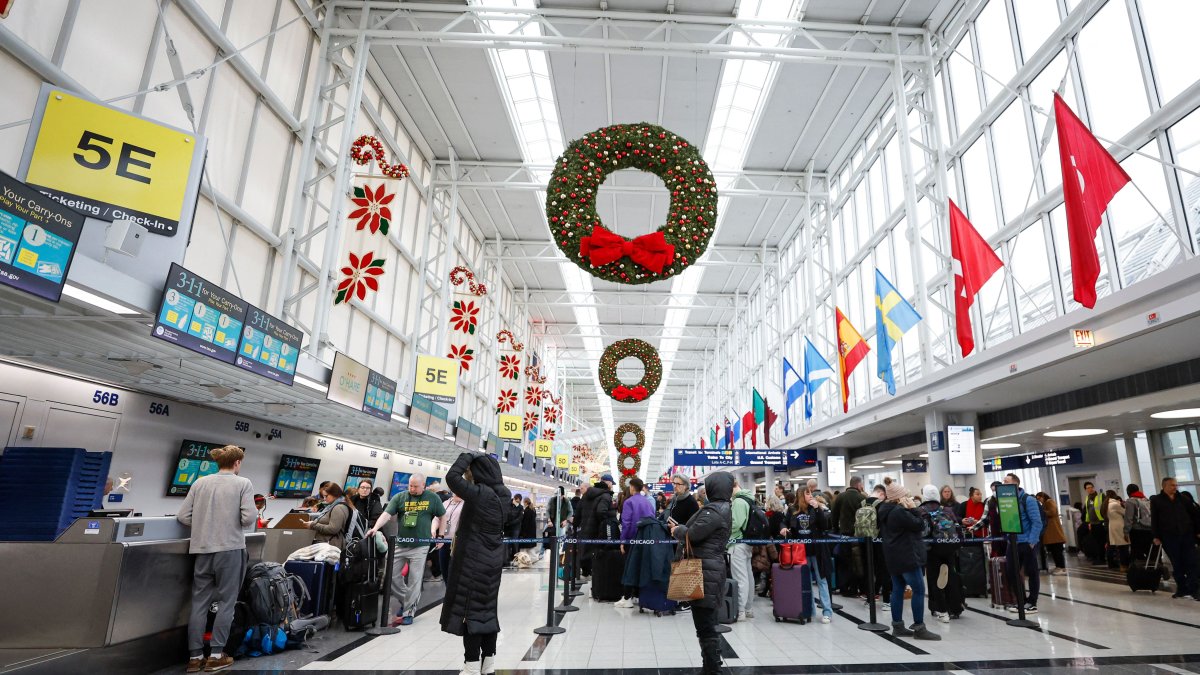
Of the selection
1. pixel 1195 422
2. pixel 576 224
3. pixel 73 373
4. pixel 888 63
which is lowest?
pixel 73 373

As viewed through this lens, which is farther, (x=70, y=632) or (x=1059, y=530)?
(x=1059, y=530)

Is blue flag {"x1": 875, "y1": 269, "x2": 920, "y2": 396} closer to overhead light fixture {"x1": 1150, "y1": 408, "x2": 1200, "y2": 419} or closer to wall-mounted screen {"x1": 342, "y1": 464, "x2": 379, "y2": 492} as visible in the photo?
overhead light fixture {"x1": 1150, "y1": 408, "x2": 1200, "y2": 419}

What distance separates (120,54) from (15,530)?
5645 millimetres

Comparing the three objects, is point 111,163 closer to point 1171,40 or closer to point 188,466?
point 188,466

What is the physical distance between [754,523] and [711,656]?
3.90 m

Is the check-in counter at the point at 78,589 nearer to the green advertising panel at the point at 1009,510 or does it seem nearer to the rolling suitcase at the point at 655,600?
the rolling suitcase at the point at 655,600

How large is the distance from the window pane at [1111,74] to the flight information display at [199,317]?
11773 mm

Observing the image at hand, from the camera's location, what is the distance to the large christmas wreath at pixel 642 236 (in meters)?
8.84

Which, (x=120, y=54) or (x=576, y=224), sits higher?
(x=120, y=54)

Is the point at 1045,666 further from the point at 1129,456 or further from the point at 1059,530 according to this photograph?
the point at 1129,456

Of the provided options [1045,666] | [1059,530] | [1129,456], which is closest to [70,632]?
[1045,666]

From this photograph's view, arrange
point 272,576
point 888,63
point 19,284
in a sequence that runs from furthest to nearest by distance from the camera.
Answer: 1. point 888,63
2. point 272,576
3. point 19,284

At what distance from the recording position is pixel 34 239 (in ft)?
12.9

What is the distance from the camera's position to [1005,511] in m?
8.09
